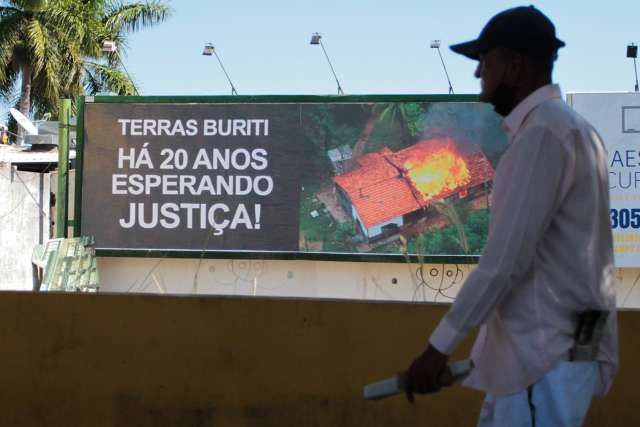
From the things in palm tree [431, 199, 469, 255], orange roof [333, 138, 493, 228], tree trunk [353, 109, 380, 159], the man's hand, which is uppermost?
tree trunk [353, 109, 380, 159]

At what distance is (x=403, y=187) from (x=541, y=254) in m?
14.3

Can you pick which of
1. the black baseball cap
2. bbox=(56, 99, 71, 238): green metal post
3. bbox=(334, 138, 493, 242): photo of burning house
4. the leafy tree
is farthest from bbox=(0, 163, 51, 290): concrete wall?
the black baseball cap

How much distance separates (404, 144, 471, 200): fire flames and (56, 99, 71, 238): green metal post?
6090 mm

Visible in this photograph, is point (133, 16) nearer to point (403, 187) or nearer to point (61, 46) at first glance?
point (61, 46)

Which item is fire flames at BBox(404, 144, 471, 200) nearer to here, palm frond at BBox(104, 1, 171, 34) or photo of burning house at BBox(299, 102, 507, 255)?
photo of burning house at BBox(299, 102, 507, 255)

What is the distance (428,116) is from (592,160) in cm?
1428

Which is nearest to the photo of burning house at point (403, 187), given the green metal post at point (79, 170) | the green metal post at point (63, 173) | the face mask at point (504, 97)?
the green metal post at point (79, 170)

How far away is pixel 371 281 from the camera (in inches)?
668

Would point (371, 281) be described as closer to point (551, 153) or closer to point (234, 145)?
point (234, 145)

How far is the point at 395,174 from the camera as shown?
55.7 ft

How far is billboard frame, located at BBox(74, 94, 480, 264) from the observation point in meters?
16.7

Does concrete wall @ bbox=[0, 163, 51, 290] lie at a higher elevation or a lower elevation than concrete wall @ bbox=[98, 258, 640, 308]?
higher

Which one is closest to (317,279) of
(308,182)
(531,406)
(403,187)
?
(308,182)

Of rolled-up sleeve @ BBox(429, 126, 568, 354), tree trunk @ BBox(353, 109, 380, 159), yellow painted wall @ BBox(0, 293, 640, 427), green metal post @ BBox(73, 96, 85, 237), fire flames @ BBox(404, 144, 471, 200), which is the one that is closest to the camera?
rolled-up sleeve @ BBox(429, 126, 568, 354)
